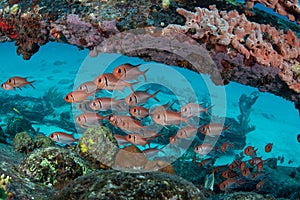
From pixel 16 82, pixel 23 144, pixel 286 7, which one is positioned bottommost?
pixel 23 144

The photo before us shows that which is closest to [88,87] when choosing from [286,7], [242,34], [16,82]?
[16,82]

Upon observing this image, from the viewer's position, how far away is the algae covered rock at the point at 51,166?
14.0 feet

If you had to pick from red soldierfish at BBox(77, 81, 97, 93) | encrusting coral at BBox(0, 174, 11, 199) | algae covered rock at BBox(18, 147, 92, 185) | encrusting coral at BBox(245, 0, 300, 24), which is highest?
encrusting coral at BBox(245, 0, 300, 24)

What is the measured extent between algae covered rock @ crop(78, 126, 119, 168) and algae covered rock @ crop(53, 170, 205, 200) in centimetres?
264

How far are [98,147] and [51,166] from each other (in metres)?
1.40

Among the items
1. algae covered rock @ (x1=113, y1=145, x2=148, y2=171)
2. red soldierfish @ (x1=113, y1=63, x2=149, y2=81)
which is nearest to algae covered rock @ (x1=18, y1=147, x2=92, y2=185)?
algae covered rock @ (x1=113, y1=145, x2=148, y2=171)

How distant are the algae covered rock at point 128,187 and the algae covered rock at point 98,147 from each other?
8.68 ft

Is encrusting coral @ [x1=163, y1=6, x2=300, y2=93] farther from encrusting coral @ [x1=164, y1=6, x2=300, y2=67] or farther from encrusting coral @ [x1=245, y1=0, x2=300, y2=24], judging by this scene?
encrusting coral @ [x1=245, y1=0, x2=300, y2=24]

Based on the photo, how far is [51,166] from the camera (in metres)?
4.41

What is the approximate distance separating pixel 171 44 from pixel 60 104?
51.6 ft

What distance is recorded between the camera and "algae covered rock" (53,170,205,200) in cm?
268

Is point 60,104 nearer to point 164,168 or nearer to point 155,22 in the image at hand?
point 164,168

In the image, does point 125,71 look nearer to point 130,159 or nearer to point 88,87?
point 88,87

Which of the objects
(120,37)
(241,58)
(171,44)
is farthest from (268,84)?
(120,37)
